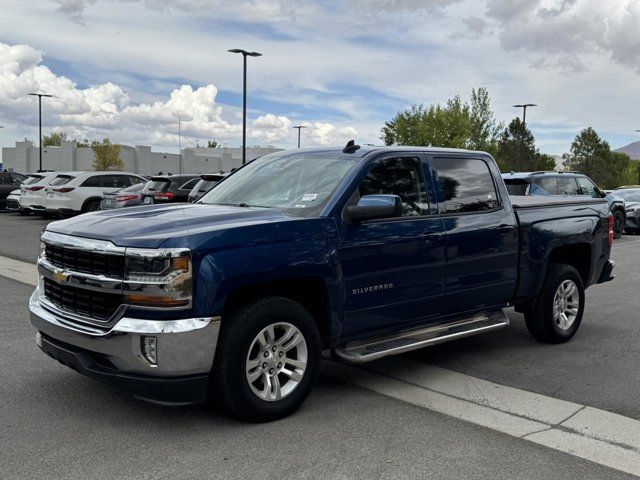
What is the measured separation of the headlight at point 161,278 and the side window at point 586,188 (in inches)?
550

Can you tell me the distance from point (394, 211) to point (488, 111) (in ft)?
200

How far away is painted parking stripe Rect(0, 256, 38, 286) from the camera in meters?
10.0

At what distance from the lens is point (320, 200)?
473 centimetres

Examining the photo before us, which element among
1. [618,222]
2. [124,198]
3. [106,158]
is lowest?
[618,222]

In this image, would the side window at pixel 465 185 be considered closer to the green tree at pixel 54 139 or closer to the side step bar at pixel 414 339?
the side step bar at pixel 414 339

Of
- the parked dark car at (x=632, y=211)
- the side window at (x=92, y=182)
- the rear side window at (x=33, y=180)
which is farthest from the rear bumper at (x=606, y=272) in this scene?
the rear side window at (x=33, y=180)

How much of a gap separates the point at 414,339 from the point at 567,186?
39.1 feet

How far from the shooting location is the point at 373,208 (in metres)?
4.57

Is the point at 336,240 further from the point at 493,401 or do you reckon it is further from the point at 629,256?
the point at 629,256

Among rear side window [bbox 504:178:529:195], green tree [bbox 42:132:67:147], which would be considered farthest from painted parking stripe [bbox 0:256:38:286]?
green tree [bbox 42:132:67:147]

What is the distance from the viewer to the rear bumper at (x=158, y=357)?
12.6 ft

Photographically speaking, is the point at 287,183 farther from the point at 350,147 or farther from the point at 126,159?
the point at 126,159

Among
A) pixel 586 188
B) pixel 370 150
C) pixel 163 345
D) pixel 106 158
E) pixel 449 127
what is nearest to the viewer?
pixel 163 345

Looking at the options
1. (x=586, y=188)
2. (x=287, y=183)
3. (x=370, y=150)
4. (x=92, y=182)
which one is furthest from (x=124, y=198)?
(x=370, y=150)
